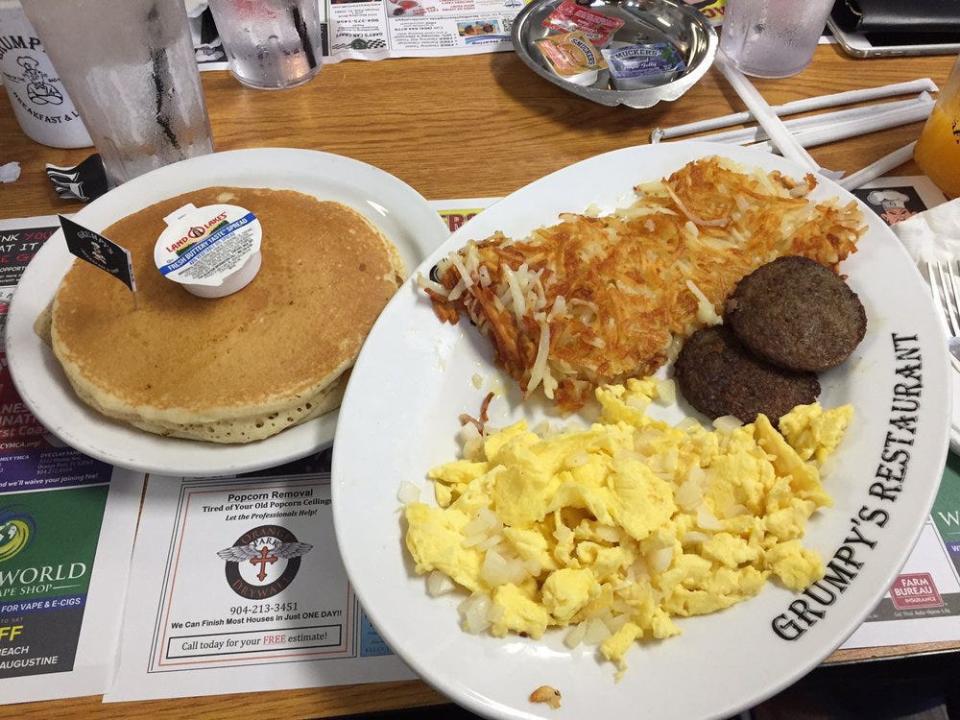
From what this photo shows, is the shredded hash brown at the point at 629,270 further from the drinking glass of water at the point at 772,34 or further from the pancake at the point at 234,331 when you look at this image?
the drinking glass of water at the point at 772,34

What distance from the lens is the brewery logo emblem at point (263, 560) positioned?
46.4 inches

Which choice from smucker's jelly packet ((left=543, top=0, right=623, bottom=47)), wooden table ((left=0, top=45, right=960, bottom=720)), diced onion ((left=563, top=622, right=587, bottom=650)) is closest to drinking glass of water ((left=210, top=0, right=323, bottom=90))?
wooden table ((left=0, top=45, right=960, bottom=720))

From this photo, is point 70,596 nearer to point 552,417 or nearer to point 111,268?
point 111,268

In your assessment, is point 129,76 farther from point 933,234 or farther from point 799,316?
point 933,234

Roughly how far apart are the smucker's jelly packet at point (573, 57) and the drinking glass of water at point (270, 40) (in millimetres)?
694

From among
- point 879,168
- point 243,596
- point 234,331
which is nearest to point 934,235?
point 879,168

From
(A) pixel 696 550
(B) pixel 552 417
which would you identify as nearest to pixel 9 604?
(B) pixel 552 417

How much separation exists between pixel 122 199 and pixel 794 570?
1.55 meters

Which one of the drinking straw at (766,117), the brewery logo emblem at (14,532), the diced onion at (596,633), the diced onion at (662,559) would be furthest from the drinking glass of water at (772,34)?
the brewery logo emblem at (14,532)

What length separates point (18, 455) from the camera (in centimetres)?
134

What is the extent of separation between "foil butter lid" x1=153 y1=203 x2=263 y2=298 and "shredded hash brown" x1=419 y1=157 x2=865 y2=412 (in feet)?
1.13

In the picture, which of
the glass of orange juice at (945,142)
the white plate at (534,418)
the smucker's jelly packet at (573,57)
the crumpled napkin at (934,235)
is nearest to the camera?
the white plate at (534,418)

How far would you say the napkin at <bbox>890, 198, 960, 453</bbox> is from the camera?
1530 mm

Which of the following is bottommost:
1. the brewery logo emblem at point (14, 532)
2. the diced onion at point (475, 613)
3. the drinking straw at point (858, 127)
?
the brewery logo emblem at point (14, 532)
